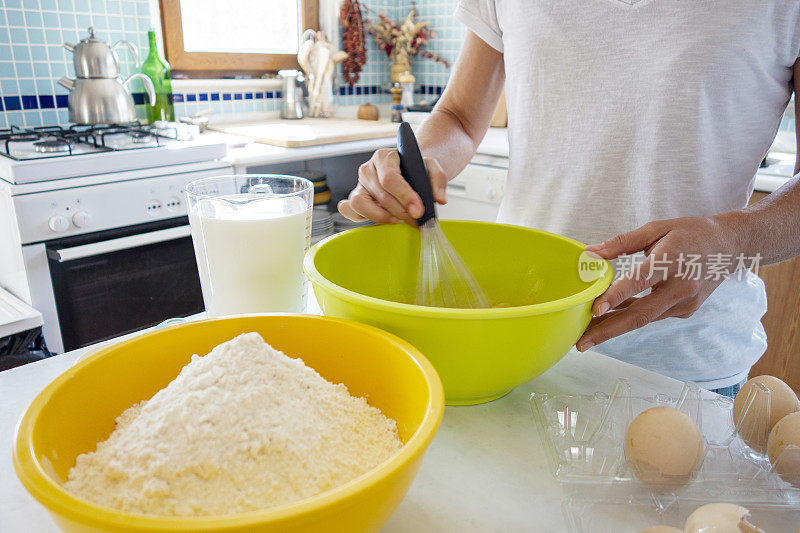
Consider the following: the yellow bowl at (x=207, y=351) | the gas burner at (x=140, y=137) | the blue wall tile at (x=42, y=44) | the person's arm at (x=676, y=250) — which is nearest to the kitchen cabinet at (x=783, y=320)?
the person's arm at (x=676, y=250)

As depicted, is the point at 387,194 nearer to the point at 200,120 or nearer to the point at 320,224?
the point at 320,224

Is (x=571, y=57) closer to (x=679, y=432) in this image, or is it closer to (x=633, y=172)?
(x=633, y=172)

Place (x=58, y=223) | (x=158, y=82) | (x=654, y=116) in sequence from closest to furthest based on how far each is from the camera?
1. (x=654, y=116)
2. (x=58, y=223)
3. (x=158, y=82)

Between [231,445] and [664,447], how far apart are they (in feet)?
1.05

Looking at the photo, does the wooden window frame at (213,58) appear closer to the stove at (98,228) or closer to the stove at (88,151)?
the stove at (88,151)

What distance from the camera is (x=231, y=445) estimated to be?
38cm

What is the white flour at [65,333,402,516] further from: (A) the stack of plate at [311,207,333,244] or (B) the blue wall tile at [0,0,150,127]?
(B) the blue wall tile at [0,0,150,127]

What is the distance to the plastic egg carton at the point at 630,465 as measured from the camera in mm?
435

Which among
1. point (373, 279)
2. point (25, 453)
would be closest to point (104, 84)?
point (373, 279)

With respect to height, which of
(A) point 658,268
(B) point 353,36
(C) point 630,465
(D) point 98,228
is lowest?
(D) point 98,228

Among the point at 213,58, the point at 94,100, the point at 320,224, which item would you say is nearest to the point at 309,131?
the point at 320,224

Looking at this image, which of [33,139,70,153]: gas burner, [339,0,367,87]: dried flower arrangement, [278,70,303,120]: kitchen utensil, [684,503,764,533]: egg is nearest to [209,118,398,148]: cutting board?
[278,70,303,120]: kitchen utensil

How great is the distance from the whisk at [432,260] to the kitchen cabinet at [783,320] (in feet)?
4.31

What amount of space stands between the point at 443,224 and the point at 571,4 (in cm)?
39
